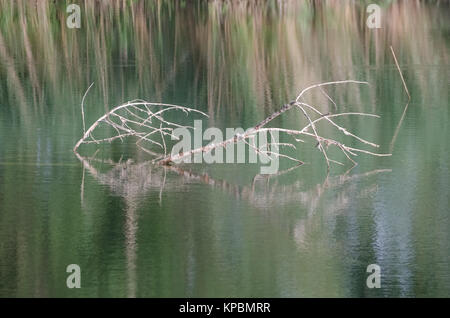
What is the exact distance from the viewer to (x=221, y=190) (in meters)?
11.6

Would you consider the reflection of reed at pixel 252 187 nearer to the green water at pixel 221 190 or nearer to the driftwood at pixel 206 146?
the green water at pixel 221 190

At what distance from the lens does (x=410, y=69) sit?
2128 cm

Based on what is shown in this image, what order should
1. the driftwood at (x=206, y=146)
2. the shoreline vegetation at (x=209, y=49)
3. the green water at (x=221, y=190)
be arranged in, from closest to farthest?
the green water at (x=221, y=190) < the driftwood at (x=206, y=146) < the shoreline vegetation at (x=209, y=49)

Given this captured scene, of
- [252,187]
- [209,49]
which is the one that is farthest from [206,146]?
[209,49]

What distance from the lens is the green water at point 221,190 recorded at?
8.90 metres

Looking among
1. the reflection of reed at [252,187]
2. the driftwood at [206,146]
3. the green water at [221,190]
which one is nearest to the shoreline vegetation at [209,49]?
the green water at [221,190]

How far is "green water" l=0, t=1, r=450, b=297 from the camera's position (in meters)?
8.90

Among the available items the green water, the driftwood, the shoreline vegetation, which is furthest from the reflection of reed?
the shoreline vegetation

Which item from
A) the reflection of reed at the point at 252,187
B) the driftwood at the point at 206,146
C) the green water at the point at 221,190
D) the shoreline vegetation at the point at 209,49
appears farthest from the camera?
the shoreline vegetation at the point at 209,49

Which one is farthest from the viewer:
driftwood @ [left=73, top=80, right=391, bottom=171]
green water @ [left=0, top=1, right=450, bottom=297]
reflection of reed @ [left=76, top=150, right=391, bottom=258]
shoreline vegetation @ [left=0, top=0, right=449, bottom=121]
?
shoreline vegetation @ [left=0, top=0, right=449, bottom=121]

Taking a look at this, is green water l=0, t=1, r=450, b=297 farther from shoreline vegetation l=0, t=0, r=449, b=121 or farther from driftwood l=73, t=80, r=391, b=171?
driftwood l=73, t=80, r=391, b=171

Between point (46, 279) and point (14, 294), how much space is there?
422 mm

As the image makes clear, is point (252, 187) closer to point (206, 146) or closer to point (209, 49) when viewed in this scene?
point (206, 146)
